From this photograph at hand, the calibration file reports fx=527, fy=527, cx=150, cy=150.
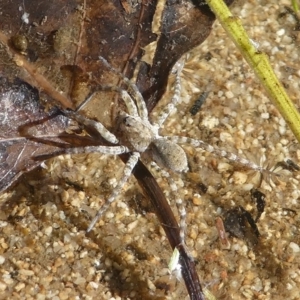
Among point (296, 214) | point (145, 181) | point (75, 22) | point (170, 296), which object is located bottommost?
point (170, 296)

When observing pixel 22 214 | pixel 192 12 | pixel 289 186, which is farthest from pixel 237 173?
pixel 22 214

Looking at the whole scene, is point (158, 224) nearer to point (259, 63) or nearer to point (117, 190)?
point (117, 190)

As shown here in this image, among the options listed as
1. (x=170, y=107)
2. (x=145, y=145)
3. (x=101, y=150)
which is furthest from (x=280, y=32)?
(x=101, y=150)

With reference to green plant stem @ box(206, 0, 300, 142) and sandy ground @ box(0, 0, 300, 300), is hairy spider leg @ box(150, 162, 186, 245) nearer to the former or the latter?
sandy ground @ box(0, 0, 300, 300)

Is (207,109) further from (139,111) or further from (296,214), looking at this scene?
(296,214)

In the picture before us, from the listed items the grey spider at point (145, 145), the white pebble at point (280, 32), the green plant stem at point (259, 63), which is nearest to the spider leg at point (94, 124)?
the grey spider at point (145, 145)
